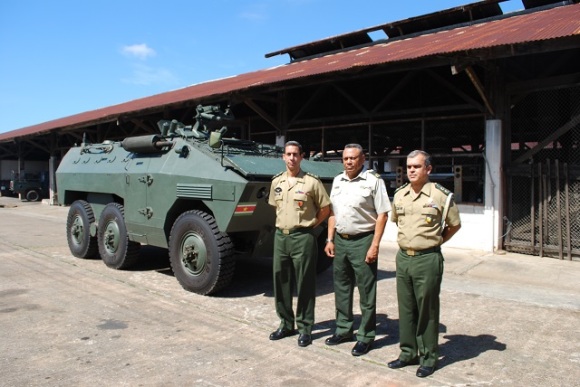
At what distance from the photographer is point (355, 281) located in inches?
152

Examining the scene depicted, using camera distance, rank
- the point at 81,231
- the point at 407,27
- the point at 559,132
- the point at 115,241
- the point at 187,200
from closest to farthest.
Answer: the point at 187,200 < the point at 115,241 < the point at 81,231 < the point at 559,132 < the point at 407,27

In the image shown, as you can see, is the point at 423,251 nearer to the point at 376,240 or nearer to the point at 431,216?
the point at 431,216

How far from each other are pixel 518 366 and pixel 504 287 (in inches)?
105

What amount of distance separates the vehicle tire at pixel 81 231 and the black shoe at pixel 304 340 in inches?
182

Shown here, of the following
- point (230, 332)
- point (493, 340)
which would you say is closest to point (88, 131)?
point (230, 332)

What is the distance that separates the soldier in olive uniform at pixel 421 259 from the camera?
321 centimetres

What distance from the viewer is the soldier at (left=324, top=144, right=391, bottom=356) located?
3643 millimetres

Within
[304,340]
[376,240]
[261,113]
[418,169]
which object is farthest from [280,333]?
[261,113]

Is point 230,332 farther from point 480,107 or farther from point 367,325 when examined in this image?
point 480,107

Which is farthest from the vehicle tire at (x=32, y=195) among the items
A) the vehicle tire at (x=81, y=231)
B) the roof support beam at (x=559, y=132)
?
the roof support beam at (x=559, y=132)

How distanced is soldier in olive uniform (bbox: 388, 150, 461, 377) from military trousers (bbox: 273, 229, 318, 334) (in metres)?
0.79

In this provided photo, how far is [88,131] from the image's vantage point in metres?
19.8

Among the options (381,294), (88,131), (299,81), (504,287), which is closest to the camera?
(381,294)

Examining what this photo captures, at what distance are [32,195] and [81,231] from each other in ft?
65.5
